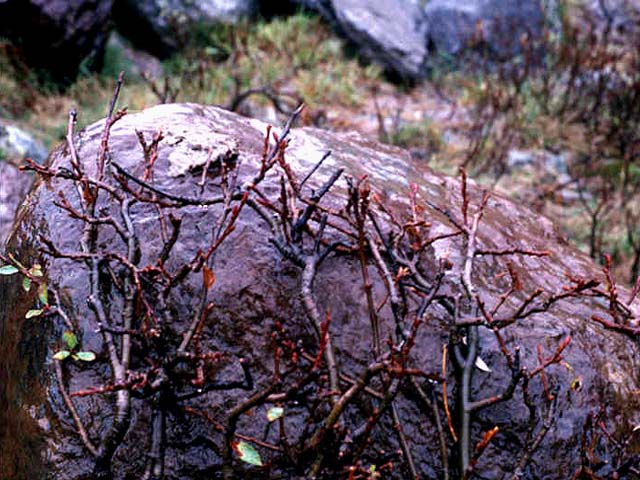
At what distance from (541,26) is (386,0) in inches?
64.3

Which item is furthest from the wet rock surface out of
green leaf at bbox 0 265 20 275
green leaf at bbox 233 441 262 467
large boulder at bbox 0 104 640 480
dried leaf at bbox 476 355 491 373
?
dried leaf at bbox 476 355 491 373

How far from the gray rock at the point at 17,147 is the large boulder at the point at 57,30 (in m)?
1.59

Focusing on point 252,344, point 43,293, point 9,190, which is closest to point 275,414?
point 252,344

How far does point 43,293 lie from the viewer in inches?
74.7

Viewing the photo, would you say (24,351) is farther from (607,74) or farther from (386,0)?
(386,0)

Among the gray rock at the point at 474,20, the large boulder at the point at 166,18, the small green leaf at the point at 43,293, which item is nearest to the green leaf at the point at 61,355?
the small green leaf at the point at 43,293

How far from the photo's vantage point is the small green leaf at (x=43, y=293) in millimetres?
1889

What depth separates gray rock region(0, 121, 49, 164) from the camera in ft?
15.8

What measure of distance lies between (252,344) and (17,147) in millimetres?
3592

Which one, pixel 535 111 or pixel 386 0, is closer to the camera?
pixel 535 111

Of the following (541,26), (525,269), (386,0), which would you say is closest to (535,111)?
(541,26)

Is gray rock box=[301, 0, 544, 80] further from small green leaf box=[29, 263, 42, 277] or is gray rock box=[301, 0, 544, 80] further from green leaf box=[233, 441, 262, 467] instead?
green leaf box=[233, 441, 262, 467]

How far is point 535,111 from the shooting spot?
6.78 metres

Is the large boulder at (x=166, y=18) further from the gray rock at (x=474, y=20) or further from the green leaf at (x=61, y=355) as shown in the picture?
the green leaf at (x=61, y=355)
